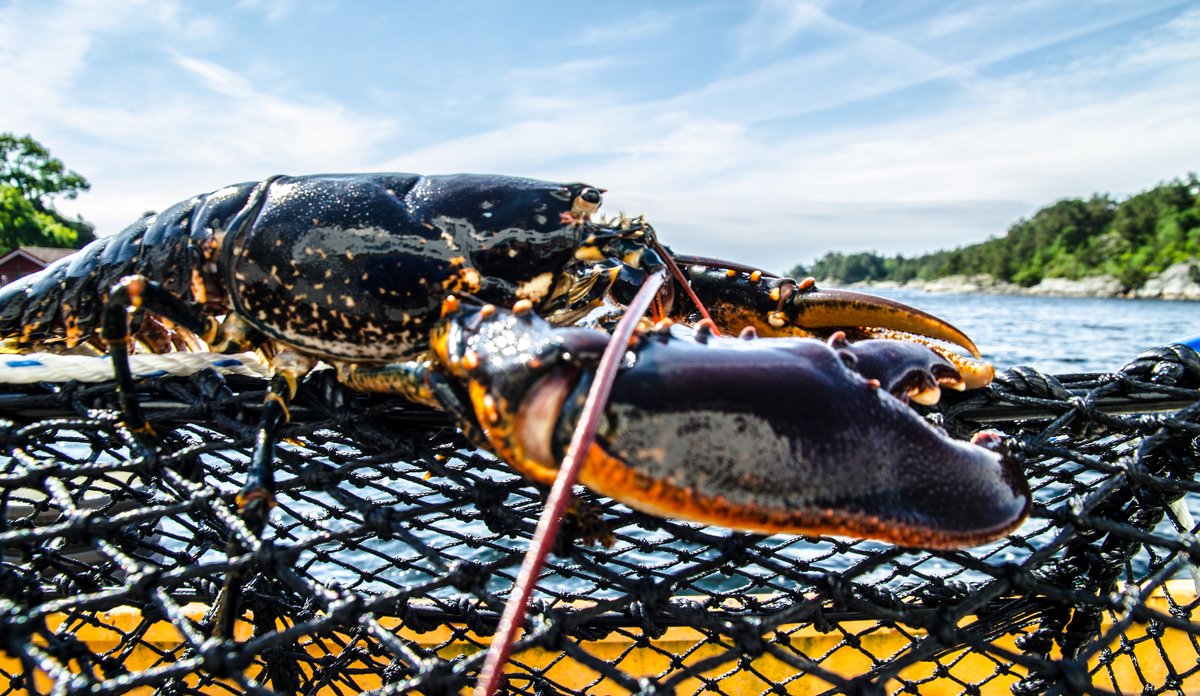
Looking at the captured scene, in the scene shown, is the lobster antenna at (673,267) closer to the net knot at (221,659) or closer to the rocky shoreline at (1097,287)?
the net knot at (221,659)

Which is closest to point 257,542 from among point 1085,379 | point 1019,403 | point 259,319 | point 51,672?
point 51,672

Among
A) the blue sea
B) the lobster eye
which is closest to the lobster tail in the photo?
the lobster eye

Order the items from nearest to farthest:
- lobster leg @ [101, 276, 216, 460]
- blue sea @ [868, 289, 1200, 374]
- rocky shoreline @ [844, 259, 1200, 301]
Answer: lobster leg @ [101, 276, 216, 460] < blue sea @ [868, 289, 1200, 374] < rocky shoreline @ [844, 259, 1200, 301]

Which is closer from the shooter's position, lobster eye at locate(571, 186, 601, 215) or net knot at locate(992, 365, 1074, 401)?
net knot at locate(992, 365, 1074, 401)

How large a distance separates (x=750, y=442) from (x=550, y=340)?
380mm

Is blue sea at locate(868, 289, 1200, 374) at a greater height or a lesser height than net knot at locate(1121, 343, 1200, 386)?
lesser

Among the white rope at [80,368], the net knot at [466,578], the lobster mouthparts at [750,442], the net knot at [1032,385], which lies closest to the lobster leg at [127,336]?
the white rope at [80,368]

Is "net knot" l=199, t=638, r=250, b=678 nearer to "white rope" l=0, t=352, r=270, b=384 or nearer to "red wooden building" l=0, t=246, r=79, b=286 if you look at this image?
"white rope" l=0, t=352, r=270, b=384

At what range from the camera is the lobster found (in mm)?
1106

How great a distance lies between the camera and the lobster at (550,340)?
3.63ft

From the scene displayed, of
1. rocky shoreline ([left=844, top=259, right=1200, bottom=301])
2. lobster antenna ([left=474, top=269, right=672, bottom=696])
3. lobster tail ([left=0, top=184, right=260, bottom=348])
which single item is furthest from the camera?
rocky shoreline ([left=844, top=259, right=1200, bottom=301])

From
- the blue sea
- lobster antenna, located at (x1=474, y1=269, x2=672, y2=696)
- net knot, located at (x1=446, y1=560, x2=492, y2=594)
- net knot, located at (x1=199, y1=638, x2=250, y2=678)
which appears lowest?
the blue sea

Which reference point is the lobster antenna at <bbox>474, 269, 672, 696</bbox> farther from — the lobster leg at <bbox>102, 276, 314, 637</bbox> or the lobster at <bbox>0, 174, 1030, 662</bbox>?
the lobster leg at <bbox>102, 276, 314, 637</bbox>

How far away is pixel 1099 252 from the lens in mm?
59062
